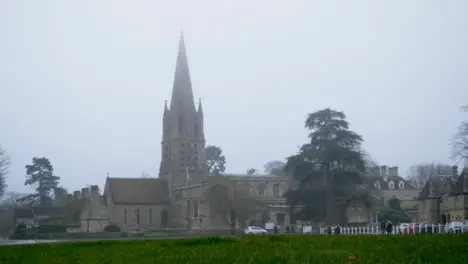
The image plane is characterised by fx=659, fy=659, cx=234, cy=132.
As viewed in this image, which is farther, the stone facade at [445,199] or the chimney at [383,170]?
the chimney at [383,170]

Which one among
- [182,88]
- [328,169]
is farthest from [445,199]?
[182,88]

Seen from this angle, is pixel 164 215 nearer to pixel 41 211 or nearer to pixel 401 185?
pixel 41 211

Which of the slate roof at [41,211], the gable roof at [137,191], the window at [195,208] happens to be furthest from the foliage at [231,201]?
the slate roof at [41,211]

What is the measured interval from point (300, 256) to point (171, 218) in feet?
324

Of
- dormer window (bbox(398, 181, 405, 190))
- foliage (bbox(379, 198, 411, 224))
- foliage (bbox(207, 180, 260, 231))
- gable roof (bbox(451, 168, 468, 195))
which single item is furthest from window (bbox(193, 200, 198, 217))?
gable roof (bbox(451, 168, 468, 195))

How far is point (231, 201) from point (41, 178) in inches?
2201

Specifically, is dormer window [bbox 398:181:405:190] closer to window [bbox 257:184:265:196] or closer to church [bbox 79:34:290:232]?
church [bbox 79:34:290:232]

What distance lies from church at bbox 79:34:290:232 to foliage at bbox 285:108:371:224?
26.7 m

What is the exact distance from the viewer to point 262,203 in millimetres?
98125

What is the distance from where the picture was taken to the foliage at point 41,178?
129000 mm

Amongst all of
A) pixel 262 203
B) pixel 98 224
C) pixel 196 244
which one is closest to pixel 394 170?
pixel 262 203

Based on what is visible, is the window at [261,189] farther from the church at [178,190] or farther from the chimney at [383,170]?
the chimney at [383,170]

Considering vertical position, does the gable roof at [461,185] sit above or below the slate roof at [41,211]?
above

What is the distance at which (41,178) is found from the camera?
13100 cm
